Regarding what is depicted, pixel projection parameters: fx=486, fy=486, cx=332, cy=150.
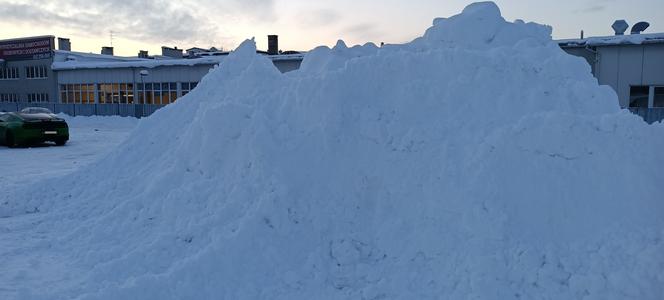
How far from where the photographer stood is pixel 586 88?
6.68 meters

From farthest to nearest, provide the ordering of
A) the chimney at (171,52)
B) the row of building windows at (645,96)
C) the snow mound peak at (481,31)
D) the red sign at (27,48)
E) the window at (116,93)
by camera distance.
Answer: the chimney at (171,52), the red sign at (27,48), the window at (116,93), the row of building windows at (645,96), the snow mound peak at (481,31)

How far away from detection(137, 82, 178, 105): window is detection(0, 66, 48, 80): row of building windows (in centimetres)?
1362

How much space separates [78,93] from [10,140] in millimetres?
28773

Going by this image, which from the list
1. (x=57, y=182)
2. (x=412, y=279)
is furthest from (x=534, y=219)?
(x=57, y=182)

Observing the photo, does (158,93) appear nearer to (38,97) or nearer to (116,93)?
(116,93)

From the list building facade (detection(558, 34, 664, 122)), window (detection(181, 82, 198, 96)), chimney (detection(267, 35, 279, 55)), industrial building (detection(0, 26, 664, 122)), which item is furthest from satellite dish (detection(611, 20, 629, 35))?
window (detection(181, 82, 198, 96))

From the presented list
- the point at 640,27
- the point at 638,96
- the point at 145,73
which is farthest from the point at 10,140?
the point at 640,27

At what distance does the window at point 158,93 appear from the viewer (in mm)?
37500

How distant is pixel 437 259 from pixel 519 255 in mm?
808

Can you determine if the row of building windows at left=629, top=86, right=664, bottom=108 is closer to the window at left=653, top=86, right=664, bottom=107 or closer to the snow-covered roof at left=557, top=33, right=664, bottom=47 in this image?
the window at left=653, top=86, right=664, bottom=107

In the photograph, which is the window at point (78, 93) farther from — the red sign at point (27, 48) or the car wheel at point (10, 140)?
the car wheel at point (10, 140)

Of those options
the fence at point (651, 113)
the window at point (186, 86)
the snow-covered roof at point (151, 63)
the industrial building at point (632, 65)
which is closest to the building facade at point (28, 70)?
the snow-covered roof at point (151, 63)

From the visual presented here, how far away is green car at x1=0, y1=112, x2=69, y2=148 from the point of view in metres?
17.8

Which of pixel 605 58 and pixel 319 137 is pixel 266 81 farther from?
pixel 605 58
